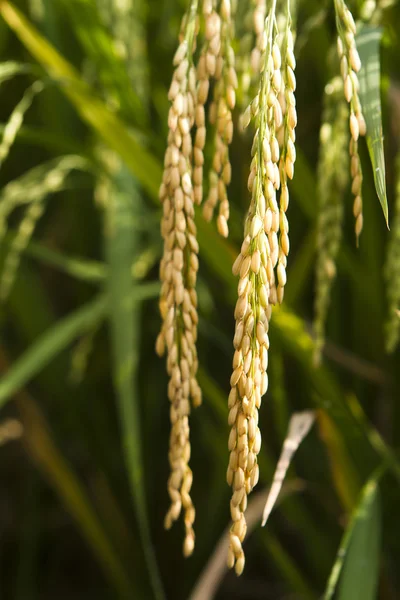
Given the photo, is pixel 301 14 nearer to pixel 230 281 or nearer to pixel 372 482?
pixel 230 281

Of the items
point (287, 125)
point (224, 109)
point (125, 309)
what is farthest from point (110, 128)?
point (287, 125)

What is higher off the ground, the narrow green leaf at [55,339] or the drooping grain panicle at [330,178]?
the drooping grain panicle at [330,178]

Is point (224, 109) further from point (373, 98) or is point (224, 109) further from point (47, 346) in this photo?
point (47, 346)

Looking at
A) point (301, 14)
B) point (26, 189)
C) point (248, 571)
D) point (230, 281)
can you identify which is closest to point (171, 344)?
point (230, 281)

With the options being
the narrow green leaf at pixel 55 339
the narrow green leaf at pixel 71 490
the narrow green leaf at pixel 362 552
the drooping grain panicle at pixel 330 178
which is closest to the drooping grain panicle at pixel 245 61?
the drooping grain panicle at pixel 330 178

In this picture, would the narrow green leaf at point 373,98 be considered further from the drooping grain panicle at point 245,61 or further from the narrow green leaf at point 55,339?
the narrow green leaf at point 55,339

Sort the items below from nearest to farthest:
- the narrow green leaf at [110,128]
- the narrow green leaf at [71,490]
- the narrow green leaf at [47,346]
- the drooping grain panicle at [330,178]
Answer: the drooping grain panicle at [330,178]
the narrow green leaf at [110,128]
the narrow green leaf at [47,346]
the narrow green leaf at [71,490]

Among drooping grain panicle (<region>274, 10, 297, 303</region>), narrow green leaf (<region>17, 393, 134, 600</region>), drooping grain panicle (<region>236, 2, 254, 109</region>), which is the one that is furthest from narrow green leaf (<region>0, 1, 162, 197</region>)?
narrow green leaf (<region>17, 393, 134, 600</region>)
